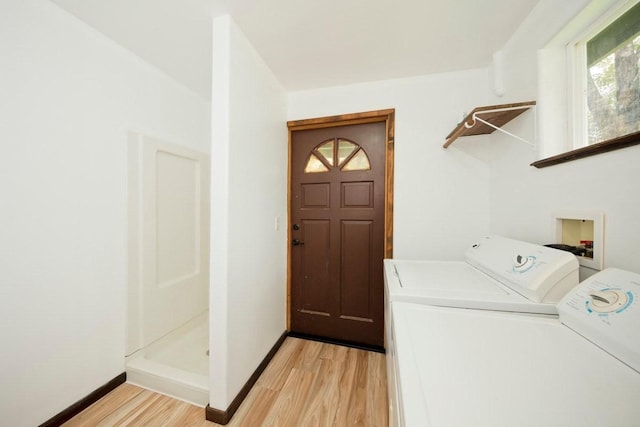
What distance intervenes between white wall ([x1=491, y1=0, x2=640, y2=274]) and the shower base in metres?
2.13

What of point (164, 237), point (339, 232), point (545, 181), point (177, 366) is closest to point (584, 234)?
point (545, 181)

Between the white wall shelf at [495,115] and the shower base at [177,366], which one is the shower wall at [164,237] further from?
the white wall shelf at [495,115]

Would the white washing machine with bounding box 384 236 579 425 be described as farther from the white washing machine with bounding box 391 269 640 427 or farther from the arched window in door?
the arched window in door

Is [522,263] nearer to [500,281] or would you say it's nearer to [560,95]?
[500,281]

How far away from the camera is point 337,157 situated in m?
2.05

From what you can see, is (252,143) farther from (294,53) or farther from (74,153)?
(74,153)

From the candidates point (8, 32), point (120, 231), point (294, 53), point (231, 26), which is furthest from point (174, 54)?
point (120, 231)

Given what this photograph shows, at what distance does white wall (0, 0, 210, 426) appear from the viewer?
1073 mm

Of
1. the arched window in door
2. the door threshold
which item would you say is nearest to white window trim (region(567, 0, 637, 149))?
the arched window in door

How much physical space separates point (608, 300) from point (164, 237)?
8.30 feet

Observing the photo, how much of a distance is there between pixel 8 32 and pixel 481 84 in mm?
2875

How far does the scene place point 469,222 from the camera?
1747 millimetres

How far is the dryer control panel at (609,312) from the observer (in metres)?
0.54

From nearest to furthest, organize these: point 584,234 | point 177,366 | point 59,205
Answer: point 584,234
point 59,205
point 177,366
